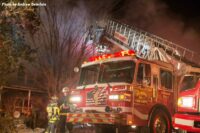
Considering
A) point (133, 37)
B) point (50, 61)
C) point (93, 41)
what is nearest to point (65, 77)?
point (50, 61)

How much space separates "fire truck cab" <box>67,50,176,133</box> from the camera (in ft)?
28.2

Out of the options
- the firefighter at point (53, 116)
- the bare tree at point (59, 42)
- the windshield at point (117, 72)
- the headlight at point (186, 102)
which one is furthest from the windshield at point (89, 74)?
the bare tree at point (59, 42)

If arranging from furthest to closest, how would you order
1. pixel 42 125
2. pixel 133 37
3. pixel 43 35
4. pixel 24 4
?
1. pixel 42 125
2. pixel 43 35
3. pixel 133 37
4. pixel 24 4

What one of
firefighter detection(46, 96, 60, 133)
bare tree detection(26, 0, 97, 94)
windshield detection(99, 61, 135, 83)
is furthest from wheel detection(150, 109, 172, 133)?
bare tree detection(26, 0, 97, 94)

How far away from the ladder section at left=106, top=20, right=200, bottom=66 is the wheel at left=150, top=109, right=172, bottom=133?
2.80 m

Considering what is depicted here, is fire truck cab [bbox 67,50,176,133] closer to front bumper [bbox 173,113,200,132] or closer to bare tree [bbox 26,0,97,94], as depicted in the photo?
front bumper [bbox 173,113,200,132]

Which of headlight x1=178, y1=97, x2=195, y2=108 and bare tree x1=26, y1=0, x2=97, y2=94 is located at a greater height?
bare tree x1=26, y1=0, x2=97, y2=94

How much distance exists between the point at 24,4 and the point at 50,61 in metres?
10.6

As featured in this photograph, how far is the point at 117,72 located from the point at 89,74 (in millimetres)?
1155

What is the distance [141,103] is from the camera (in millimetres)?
8945

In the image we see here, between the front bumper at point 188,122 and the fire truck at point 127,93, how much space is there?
1692mm

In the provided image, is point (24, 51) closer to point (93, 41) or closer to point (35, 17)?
point (35, 17)

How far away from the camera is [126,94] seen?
28.1 feet

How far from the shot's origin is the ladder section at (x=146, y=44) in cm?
1333
